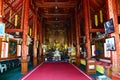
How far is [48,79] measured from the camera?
6.85 metres

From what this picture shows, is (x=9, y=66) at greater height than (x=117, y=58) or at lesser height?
lesser

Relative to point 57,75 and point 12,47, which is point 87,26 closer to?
point 57,75

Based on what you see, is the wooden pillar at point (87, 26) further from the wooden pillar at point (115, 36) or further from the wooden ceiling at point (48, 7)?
the wooden pillar at point (115, 36)

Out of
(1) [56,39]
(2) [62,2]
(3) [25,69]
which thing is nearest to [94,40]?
(2) [62,2]

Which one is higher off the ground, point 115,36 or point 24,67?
point 115,36

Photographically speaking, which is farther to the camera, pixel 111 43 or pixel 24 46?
pixel 24 46

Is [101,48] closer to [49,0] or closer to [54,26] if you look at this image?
[49,0]

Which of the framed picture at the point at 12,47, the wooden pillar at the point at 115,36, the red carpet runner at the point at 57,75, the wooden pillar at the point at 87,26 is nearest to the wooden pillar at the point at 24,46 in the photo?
the red carpet runner at the point at 57,75

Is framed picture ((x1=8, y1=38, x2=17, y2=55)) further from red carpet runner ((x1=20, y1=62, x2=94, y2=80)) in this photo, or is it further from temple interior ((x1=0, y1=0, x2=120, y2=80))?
red carpet runner ((x1=20, y1=62, x2=94, y2=80))

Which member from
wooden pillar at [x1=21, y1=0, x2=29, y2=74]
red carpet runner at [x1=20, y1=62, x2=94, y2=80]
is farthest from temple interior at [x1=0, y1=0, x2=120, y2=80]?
red carpet runner at [x1=20, y1=62, x2=94, y2=80]

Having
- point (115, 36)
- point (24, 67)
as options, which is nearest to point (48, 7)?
point (24, 67)

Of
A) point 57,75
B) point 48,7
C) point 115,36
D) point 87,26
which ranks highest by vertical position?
point 48,7

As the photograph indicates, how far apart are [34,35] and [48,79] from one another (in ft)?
25.1

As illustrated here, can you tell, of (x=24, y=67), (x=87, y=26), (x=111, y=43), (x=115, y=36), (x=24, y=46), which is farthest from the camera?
(x=87, y=26)
